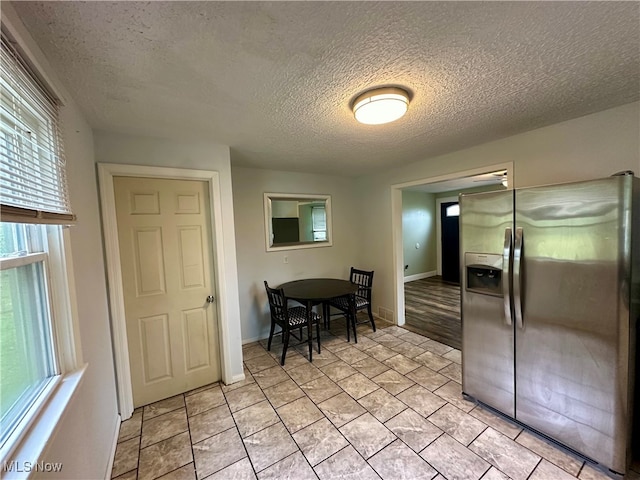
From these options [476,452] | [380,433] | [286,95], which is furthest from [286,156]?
[476,452]

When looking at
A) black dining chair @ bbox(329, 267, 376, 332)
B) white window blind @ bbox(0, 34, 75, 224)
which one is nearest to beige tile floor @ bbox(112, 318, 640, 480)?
black dining chair @ bbox(329, 267, 376, 332)

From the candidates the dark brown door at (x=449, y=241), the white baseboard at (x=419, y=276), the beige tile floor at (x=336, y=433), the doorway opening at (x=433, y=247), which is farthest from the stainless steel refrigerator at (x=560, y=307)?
the dark brown door at (x=449, y=241)

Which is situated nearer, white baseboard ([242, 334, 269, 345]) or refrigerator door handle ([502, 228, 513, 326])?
refrigerator door handle ([502, 228, 513, 326])

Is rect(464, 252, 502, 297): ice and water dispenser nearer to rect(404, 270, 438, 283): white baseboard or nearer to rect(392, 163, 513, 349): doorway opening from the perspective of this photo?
rect(392, 163, 513, 349): doorway opening

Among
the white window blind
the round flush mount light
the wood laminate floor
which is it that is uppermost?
the round flush mount light

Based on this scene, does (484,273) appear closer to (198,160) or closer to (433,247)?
(198,160)

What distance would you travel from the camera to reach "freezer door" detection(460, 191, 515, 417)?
75.4 inches

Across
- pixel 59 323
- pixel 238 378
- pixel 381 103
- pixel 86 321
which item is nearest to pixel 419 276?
pixel 238 378

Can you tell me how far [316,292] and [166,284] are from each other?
1629 mm

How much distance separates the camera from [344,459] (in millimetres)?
1681

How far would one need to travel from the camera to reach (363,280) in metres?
4.04

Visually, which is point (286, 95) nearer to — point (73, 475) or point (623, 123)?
point (73, 475)

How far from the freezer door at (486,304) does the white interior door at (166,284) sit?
7.66ft

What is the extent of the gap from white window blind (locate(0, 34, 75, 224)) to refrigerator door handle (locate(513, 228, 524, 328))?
99.9 inches
